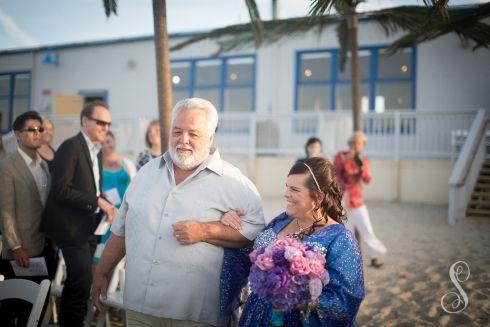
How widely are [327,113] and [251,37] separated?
347 centimetres

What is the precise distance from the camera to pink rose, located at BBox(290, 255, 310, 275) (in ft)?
5.83

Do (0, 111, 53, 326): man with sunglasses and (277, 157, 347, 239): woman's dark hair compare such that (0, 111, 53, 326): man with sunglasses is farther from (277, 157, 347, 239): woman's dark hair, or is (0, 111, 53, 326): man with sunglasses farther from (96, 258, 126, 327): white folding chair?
(277, 157, 347, 239): woman's dark hair

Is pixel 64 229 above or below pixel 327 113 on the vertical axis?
below

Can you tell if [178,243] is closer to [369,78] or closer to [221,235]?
[221,235]

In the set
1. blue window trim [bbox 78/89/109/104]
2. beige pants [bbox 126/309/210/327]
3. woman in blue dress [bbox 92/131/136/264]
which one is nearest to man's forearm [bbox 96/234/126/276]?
beige pants [bbox 126/309/210/327]

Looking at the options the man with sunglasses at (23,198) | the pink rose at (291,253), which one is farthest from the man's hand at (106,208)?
the pink rose at (291,253)

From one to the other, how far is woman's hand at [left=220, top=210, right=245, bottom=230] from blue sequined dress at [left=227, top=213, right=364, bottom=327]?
40 cm

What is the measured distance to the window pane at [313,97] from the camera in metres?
13.9

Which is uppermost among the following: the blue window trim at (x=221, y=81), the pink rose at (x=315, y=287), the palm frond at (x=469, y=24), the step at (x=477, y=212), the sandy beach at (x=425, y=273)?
the blue window trim at (x=221, y=81)

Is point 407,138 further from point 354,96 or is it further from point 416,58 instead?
point 354,96

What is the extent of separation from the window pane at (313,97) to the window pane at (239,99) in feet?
6.15

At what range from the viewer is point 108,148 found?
483 cm

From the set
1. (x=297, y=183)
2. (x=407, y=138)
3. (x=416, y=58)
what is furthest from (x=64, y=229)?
(x=416, y=58)

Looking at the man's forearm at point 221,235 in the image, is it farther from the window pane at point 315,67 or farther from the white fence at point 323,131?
the window pane at point 315,67
